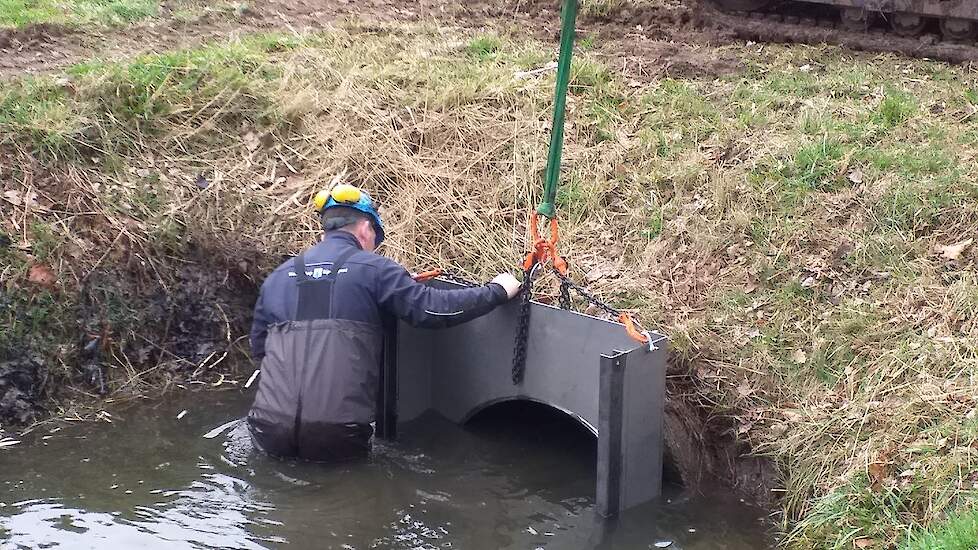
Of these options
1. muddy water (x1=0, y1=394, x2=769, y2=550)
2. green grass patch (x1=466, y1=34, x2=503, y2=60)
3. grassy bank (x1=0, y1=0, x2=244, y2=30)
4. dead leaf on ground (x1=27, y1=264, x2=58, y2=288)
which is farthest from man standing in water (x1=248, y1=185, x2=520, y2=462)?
grassy bank (x1=0, y1=0, x2=244, y2=30)

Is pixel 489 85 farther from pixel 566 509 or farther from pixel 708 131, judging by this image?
pixel 566 509

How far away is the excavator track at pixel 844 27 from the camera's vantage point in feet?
31.0

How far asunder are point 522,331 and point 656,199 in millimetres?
1883

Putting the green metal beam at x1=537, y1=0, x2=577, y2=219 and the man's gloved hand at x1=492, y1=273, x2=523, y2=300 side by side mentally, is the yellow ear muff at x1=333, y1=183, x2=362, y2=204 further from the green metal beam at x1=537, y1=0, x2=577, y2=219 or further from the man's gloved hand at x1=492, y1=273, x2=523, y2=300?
the green metal beam at x1=537, y1=0, x2=577, y2=219

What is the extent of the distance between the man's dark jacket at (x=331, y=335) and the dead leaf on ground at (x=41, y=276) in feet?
6.40

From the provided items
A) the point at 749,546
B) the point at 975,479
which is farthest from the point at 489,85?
the point at 975,479

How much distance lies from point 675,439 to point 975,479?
169 cm

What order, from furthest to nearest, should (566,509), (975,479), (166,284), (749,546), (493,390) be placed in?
(166,284)
(493,390)
(566,509)
(749,546)
(975,479)

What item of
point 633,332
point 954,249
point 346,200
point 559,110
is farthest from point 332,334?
point 954,249

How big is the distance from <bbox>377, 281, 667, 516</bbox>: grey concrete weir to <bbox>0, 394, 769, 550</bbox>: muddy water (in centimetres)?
18

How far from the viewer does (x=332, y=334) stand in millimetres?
5750

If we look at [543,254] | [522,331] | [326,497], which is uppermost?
[543,254]

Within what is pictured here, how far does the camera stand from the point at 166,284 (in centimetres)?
754

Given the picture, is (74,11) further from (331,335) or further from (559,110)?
(559,110)
